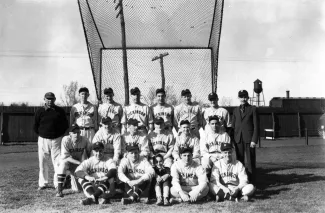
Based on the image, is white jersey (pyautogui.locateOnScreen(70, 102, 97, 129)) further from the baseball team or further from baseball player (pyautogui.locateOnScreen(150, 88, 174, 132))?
baseball player (pyautogui.locateOnScreen(150, 88, 174, 132))

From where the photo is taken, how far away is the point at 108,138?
565cm

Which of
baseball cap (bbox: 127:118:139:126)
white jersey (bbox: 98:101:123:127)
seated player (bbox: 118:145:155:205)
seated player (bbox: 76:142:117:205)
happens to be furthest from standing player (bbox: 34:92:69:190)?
seated player (bbox: 118:145:155:205)

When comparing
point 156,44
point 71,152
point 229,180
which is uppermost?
point 156,44

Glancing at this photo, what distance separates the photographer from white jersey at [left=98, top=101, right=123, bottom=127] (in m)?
5.98

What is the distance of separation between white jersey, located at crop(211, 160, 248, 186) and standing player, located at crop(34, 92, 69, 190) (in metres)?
2.67

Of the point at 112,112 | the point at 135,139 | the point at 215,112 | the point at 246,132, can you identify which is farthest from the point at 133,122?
the point at 246,132

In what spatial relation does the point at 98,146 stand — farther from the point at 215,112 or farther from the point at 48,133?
the point at 215,112

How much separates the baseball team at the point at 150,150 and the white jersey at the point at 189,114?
0.01m

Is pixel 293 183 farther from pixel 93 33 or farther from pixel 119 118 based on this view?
pixel 93 33

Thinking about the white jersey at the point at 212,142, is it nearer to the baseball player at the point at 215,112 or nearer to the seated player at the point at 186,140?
the seated player at the point at 186,140

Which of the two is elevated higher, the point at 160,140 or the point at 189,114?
the point at 189,114

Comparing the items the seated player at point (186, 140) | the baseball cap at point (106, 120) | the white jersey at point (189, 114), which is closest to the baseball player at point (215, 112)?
the white jersey at point (189, 114)

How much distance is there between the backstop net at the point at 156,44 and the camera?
592 centimetres

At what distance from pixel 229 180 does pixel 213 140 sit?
2.43 feet
